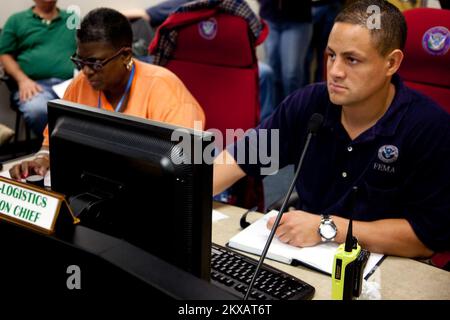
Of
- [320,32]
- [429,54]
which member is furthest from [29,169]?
[320,32]

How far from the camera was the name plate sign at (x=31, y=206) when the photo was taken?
2.39 feet

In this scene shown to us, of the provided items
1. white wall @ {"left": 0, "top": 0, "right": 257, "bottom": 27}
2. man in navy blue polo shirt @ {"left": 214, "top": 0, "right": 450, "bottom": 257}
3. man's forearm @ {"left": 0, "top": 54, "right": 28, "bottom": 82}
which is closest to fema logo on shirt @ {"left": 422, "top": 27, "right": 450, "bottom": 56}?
man in navy blue polo shirt @ {"left": 214, "top": 0, "right": 450, "bottom": 257}

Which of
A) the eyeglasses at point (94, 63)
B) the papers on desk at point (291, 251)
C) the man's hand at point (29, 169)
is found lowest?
the papers on desk at point (291, 251)

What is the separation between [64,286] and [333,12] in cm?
368

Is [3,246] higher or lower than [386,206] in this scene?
higher

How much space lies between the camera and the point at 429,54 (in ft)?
5.35

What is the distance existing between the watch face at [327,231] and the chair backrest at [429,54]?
2.16 feet

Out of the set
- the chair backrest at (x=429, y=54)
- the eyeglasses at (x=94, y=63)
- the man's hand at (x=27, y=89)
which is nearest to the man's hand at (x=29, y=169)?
the eyeglasses at (x=94, y=63)

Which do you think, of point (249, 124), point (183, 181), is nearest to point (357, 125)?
point (249, 124)

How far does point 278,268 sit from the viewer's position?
1188mm

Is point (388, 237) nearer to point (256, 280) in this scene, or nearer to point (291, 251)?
point (291, 251)

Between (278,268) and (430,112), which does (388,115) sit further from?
(278,268)

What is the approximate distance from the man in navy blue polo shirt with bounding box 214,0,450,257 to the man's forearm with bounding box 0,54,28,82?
2.35m

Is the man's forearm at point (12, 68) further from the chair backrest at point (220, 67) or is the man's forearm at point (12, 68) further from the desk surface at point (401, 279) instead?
the desk surface at point (401, 279)
